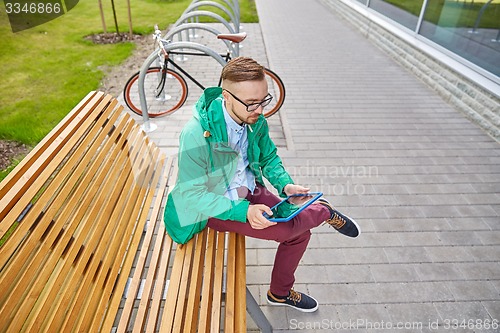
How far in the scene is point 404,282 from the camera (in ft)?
9.04

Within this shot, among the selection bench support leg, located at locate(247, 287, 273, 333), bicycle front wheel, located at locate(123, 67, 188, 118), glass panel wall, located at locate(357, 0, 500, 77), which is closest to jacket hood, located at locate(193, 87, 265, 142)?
bench support leg, located at locate(247, 287, 273, 333)

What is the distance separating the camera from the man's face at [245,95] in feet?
6.38

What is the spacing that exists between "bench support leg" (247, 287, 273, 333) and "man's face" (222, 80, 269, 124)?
1.10m

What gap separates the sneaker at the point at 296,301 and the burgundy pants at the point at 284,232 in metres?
0.06

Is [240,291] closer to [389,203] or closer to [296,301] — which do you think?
[296,301]

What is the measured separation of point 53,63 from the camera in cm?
708

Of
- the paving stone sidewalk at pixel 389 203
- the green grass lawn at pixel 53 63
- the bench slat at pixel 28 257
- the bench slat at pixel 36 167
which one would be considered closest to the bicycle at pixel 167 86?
the paving stone sidewalk at pixel 389 203

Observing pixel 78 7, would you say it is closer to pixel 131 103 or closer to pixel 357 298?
pixel 131 103

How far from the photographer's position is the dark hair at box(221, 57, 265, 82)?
1.93 metres

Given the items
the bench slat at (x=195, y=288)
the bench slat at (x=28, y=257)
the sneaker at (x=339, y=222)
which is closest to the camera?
the bench slat at (x=28, y=257)

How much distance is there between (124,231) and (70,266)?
491mm

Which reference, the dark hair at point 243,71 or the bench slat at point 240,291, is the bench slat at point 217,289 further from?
the dark hair at point 243,71

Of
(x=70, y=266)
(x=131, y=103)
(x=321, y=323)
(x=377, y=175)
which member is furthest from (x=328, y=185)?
(x=131, y=103)

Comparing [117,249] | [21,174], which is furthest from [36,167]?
[117,249]
